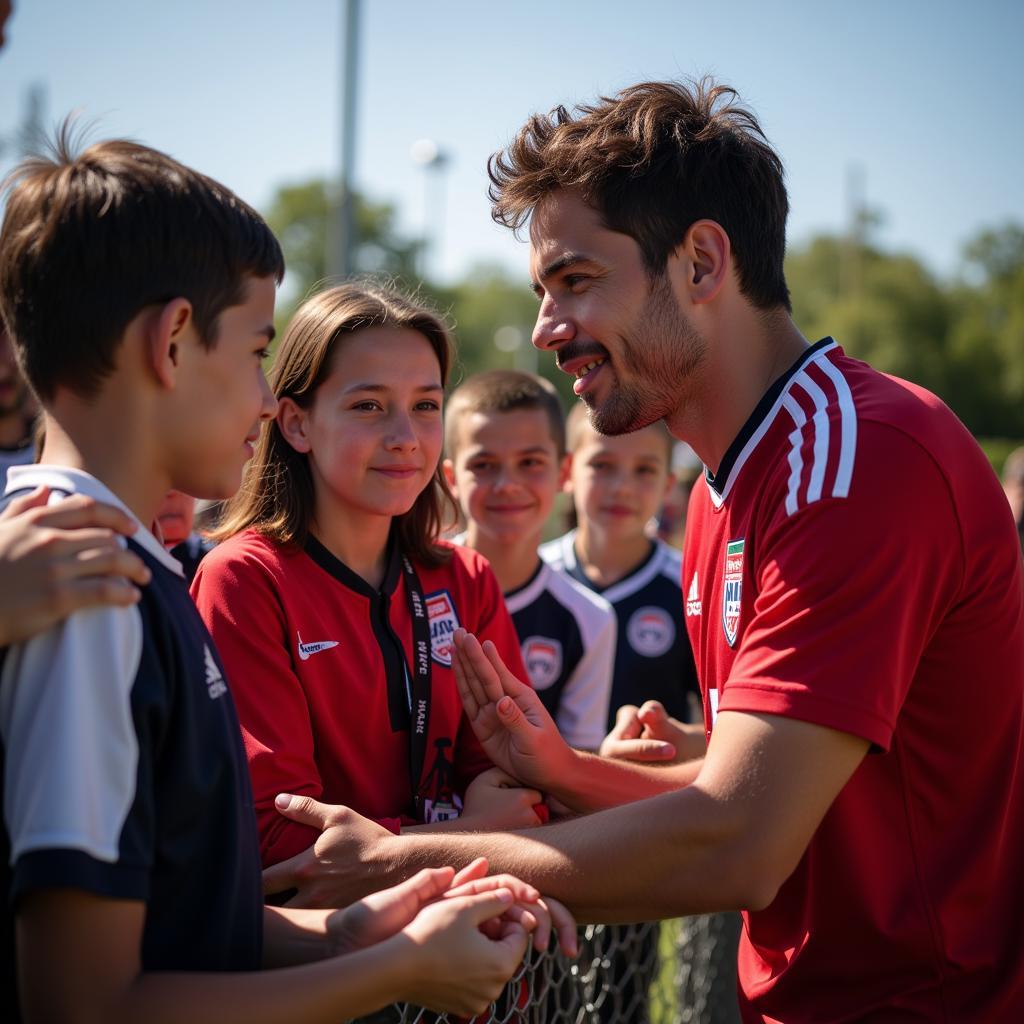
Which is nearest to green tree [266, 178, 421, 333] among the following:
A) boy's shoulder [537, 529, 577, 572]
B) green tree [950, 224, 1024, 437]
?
green tree [950, 224, 1024, 437]

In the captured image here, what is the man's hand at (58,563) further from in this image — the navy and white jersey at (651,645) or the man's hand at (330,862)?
the navy and white jersey at (651,645)

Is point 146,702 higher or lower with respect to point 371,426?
lower

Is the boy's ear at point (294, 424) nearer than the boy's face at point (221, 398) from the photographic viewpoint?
No

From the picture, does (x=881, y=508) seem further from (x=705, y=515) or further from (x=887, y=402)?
(x=705, y=515)

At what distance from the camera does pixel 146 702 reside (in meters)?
1.48

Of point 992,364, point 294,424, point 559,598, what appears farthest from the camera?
point 992,364

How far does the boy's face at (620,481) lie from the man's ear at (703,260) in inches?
100

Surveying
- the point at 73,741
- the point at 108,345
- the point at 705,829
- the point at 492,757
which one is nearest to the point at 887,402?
the point at 705,829

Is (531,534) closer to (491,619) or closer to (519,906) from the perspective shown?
(491,619)

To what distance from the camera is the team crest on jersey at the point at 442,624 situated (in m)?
2.98

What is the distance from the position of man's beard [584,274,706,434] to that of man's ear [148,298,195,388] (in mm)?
1344

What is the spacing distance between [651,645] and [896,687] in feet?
9.59

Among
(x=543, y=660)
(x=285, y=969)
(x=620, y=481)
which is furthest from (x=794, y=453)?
(x=620, y=481)

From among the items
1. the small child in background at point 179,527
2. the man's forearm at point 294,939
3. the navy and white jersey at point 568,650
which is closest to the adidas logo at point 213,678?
the man's forearm at point 294,939
